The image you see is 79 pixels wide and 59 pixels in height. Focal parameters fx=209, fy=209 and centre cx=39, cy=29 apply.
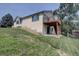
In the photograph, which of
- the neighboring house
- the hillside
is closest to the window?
the neighboring house

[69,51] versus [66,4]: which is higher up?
[66,4]

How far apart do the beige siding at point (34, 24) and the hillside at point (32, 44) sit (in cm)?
5

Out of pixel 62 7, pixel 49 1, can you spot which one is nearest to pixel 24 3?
pixel 49 1

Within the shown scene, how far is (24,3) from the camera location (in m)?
1.70

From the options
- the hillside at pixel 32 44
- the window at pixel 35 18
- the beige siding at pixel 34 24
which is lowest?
the hillside at pixel 32 44

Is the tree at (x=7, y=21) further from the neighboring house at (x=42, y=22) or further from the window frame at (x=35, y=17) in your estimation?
the window frame at (x=35, y=17)

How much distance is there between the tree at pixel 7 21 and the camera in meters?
1.68

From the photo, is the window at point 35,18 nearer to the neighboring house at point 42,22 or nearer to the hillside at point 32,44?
the neighboring house at point 42,22

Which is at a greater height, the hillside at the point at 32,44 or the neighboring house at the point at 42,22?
the neighboring house at the point at 42,22

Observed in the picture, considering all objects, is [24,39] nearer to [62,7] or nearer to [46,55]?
[46,55]

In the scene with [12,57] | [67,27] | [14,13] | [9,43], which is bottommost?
[12,57]

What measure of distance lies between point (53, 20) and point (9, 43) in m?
0.40

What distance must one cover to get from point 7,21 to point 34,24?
0.22 meters

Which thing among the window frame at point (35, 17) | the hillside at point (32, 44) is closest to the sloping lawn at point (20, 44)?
the hillside at point (32, 44)
